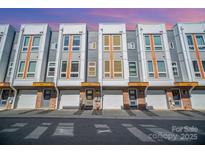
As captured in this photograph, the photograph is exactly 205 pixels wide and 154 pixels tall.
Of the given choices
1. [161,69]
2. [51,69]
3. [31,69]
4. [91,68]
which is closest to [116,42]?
[91,68]

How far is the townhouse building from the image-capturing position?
42.8 feet

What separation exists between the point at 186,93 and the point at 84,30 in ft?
49.5

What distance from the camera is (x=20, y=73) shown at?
13.5 meters

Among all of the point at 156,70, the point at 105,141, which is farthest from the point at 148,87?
the point at 105,141

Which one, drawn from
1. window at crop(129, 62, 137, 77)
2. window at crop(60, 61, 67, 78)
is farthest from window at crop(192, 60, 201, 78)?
window at crop(60, 61, 67, 78)

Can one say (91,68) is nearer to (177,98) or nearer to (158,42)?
(158,42)

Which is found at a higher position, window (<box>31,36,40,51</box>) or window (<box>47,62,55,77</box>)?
window (<box>31,36,40,51</box>)

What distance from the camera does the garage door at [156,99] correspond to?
43.8ft

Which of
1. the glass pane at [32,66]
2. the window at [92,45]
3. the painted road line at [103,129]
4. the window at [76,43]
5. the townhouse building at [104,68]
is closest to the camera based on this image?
the painted road line at [103,129]

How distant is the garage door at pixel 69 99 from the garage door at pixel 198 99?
13961 mm

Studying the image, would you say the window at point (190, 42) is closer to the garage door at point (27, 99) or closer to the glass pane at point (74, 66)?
the glass pane at point (74, 66)

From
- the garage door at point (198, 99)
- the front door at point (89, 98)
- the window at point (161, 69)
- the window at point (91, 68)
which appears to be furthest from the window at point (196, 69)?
the front door at point (89, 98)

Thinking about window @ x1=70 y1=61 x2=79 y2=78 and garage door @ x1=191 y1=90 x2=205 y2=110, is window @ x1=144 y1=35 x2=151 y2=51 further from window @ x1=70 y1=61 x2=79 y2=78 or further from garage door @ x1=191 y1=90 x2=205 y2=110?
window @ x1=70 y1=61 x2=79 y2=78

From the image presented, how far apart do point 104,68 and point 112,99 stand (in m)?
3.92
